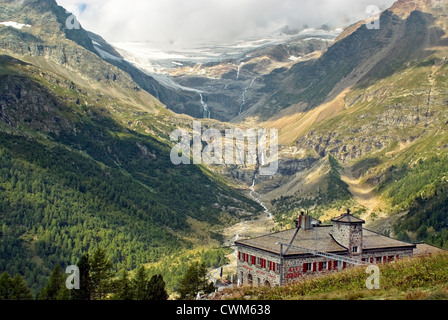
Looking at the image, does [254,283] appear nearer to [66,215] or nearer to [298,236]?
[298,236]

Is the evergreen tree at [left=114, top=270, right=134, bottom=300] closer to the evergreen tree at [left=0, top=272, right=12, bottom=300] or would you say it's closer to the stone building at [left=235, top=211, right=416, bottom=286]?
the evergreen tree at [left=0, top=272, right=12, bottom=300]

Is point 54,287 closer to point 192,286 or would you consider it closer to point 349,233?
point 192,286

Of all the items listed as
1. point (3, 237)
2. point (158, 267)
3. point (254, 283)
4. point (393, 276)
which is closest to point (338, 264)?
point (254, 283)

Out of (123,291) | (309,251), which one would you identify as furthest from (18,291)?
(309,251)

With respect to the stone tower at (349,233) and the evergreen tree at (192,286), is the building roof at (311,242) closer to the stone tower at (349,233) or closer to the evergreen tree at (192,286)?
the stone tower at (349,233)

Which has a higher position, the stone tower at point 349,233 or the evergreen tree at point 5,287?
→ the stone tower at point 349,233

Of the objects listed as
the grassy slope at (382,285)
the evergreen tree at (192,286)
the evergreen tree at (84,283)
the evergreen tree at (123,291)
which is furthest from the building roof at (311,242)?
the evergreen tree at (84,283)

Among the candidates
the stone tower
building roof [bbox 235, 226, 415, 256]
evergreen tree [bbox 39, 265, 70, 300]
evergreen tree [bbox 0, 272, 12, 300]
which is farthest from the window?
evergreen tree [bbox 0, 272, 12, 300]
